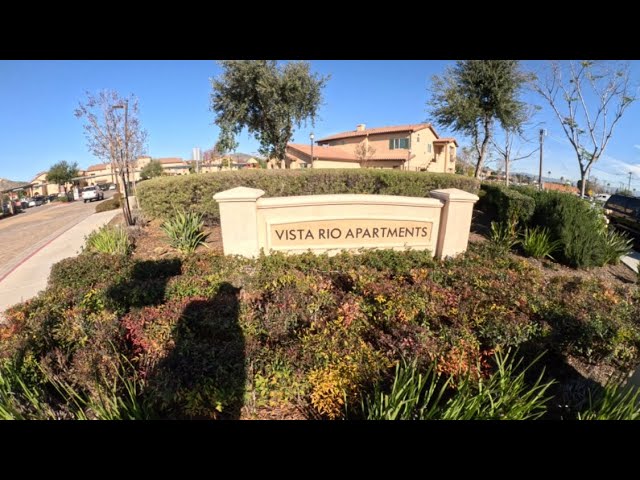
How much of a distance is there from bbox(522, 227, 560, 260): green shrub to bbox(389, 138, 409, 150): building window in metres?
31.5

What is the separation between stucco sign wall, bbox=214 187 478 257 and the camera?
5.22m

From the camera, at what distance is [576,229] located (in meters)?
6.03

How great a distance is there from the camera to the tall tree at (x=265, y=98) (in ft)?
57.8

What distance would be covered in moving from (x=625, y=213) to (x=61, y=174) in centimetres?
7940

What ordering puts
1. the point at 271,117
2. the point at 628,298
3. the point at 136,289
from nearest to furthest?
the point at 136,289 < the point at 628,298 < the point at 271,117

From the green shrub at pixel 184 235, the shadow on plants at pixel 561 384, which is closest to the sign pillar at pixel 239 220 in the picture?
the green shrub at pixel 184 235

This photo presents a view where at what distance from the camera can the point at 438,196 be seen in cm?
605

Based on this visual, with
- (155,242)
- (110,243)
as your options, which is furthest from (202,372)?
(155,242)

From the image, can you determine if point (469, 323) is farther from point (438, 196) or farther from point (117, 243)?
point (117, 243)

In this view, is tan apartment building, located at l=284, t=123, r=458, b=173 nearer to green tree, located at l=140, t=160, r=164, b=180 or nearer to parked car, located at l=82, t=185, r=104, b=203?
parked car, located at l=82, t=185, r=104, b=203

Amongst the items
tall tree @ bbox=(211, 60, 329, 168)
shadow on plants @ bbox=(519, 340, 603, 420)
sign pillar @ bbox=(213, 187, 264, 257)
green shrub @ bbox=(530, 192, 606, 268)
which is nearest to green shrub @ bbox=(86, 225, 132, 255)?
sign pillar @ bbox=(213, 187, 264, 257)

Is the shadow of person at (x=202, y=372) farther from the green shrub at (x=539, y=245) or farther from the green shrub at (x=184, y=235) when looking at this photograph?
the green shrub at (x=539, y=245)
